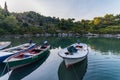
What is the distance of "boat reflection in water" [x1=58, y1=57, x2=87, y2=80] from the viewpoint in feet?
39.9

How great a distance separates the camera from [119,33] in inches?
2402

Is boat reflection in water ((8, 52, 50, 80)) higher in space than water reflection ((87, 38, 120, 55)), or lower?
lower

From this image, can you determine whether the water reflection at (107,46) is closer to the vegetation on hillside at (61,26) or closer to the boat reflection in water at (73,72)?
the boat reflection in water at (73,72)

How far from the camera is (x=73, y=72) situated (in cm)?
1328

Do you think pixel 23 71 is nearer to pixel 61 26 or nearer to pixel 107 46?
pixel 107 46

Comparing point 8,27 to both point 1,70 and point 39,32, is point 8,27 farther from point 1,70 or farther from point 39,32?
point 1,70

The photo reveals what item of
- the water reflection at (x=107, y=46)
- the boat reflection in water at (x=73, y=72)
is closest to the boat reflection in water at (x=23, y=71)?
the boat reflection in water at (x=73, y=72)

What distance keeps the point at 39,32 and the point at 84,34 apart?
18223 mm

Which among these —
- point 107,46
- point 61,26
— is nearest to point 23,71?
point 107,46

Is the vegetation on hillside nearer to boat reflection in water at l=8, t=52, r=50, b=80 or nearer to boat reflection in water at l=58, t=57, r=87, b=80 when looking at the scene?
boat reflection in water at l=8, t=52, r=50, b=80

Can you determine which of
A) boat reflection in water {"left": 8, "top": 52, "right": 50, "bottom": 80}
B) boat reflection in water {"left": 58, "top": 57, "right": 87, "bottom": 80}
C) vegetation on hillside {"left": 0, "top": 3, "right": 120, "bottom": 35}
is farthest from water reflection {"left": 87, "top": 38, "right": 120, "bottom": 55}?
Result: vegetation on hillside {"left": 0, "top": 3, "right": 120, "bottom": 35}

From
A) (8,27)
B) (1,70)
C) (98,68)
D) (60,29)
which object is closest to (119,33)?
(60,29)

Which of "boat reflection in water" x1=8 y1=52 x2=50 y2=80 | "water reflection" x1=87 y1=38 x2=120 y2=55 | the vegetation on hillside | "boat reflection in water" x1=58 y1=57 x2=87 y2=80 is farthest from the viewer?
the vegetation on hillside

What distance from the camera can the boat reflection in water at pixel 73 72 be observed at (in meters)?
12.2
